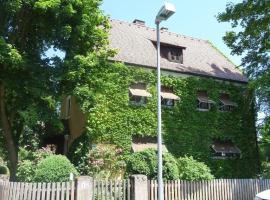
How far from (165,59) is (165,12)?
17.3 m

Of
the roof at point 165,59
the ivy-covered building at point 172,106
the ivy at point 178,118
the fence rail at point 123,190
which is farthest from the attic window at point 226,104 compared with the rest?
the fence rail at point 123,190

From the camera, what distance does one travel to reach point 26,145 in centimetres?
3053

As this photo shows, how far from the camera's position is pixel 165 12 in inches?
506

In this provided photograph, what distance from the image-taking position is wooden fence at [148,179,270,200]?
53.9 ft

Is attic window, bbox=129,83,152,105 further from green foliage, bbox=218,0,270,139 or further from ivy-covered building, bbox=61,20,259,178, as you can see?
green foliage, bbox=218,0,270,139

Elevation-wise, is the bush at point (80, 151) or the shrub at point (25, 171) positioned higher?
the bush at point (80, 151)

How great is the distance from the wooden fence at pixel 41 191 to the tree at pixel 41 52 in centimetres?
761

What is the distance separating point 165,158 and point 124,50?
11726 millimetres

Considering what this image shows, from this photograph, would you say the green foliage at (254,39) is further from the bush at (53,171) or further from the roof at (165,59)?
the bush at (53,171)

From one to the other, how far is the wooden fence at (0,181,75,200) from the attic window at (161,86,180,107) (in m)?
14.3

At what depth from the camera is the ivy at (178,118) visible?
2461cm

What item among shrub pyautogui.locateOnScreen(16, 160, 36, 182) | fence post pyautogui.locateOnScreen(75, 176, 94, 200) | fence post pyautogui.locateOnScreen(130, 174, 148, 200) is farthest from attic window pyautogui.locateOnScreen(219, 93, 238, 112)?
fence post pyautogui.locateOnScreen(75, 176, 94, 200)

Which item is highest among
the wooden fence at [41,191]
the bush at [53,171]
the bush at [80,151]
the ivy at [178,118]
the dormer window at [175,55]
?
the dormer window at [175,55]

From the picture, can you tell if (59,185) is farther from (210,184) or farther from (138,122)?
(138,122)
